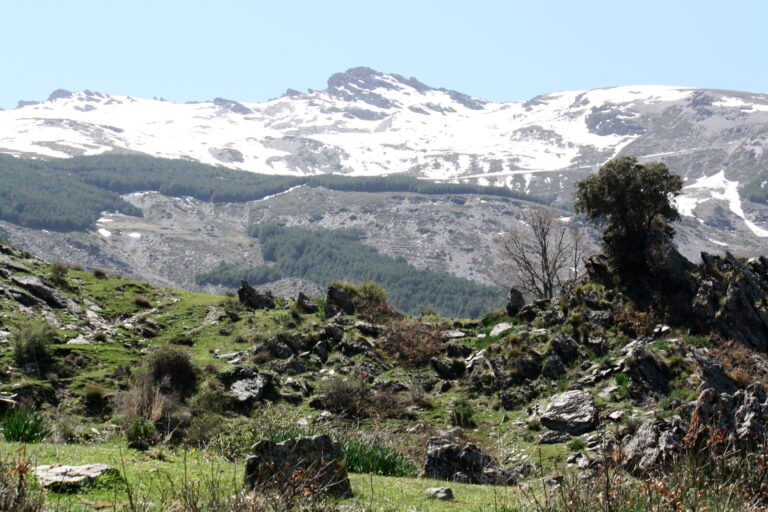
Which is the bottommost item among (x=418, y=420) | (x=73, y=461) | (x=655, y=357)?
(x=418, y=420)

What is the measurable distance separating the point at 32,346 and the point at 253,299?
1861 centimetres

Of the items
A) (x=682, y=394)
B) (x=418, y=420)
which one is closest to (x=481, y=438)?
(x=418, y=420)

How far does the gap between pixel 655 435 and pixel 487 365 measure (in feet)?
51.4

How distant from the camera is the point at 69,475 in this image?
9.01m

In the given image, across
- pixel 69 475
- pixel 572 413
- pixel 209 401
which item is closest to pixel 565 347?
pixel 572 413

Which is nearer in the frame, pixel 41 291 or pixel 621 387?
pixel 621 387

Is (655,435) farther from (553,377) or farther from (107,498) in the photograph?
(553,377)

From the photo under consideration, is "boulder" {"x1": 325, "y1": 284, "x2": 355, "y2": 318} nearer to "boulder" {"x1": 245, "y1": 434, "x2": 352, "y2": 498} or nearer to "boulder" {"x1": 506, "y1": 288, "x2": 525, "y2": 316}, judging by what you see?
"boulder" {"x1": 506, "y1": 288, "x2": 525, "y2": 316}

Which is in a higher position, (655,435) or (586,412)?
(655,435)

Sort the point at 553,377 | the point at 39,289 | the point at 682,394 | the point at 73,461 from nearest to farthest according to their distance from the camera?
the point at 73,461 < the point at 682,394 < the point at 553,377 < the point at 39,289

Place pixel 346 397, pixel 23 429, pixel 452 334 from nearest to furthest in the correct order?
pixel 23 429 → pixel 346 397 → pixel 452 334

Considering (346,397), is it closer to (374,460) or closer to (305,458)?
(374,460)

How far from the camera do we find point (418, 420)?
25.4 meters

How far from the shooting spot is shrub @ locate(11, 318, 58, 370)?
2609 cm
